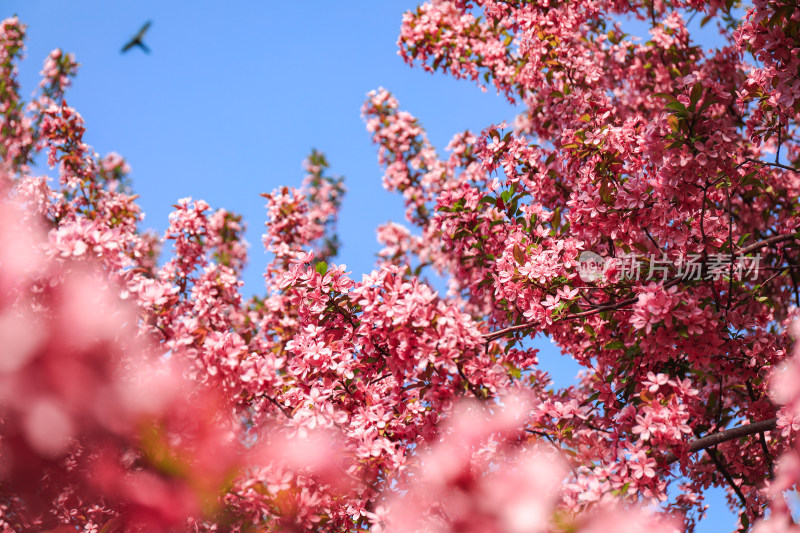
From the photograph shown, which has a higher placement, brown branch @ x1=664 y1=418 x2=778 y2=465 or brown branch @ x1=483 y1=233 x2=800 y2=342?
brown branch @ x1=483 y1=233 x2=800 y2=342

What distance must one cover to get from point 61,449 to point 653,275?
3280mm

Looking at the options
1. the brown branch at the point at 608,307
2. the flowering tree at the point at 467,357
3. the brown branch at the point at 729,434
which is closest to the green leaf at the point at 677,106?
the flowering tree at the point at 467,357

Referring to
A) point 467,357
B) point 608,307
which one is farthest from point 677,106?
point 467,357

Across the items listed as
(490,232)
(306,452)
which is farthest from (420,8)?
(306,452)

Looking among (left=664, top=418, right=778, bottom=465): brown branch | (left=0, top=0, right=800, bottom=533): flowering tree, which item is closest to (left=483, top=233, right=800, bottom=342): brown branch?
(left=0, top=0, right=800, bottom=533): flowering tree

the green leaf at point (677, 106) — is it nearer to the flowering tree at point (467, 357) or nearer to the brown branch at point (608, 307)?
the flowering tree at point (467, 357)

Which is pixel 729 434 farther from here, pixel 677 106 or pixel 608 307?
pixel 677 106

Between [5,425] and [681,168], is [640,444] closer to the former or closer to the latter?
[681,168]

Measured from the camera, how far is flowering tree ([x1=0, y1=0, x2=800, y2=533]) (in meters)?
1.91

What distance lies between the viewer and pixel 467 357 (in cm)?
283

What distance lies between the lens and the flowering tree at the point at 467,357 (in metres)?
1.91

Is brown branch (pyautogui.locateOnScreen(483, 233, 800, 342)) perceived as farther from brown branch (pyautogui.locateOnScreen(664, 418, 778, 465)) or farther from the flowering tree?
brown branch (pyautogui.locateOnScreen(664, 418, 778, 465))

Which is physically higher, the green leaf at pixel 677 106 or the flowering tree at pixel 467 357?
the green leaf at pixel 677 106

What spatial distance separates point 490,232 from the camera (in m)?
4.55
